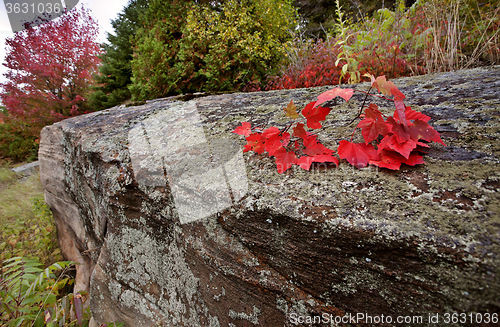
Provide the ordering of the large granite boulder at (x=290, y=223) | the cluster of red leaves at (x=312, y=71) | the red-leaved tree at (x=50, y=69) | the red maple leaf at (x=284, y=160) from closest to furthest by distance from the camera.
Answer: the large granite boulder at (x=290, y=223) → the red maple leaf at (x=284, y=160) → the cluster of red leaves at (x=312, y=71) → the red-leaved tree at (x=50, y=69)

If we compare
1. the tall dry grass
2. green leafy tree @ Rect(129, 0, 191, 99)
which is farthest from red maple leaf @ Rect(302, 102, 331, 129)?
green leafy tree @ Rect(129, 0, 191, 99)

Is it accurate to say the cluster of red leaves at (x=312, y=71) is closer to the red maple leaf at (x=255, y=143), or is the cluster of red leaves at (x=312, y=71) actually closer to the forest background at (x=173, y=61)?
the forest background at (x=173, y=61)

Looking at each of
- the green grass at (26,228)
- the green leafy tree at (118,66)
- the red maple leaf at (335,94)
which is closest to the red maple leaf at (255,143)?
the red maple leaf at (335,94)

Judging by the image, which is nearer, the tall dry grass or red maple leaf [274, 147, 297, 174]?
red maple leaf [274, 147, 297, 174]

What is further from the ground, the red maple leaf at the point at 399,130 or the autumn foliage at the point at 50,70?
the autumn foliage at the point at 50,70

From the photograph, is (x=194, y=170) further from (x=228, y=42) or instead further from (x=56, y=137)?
(x=228, y=42)

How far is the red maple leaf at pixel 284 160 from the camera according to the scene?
911 mm

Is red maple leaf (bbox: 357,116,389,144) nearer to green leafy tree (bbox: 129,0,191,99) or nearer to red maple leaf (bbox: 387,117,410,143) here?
red maple leaf (bbox: 387,117,410,143)

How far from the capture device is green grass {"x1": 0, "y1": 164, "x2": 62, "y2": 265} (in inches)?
A: 111

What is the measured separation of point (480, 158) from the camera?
0.77 meters

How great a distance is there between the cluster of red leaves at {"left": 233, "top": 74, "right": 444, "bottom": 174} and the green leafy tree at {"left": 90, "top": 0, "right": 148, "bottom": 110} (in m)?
6.35

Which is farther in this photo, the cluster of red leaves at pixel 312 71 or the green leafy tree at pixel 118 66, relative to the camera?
the green leafy tree at pixel 118 66

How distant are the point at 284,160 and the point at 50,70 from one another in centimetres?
769

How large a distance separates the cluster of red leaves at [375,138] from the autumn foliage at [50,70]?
759cm
